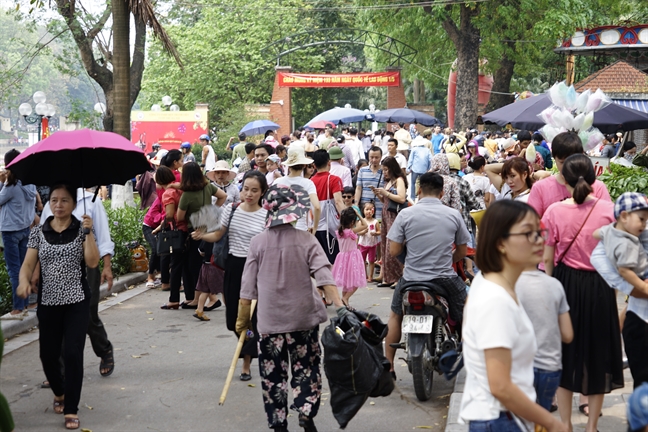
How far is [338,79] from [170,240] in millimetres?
30056

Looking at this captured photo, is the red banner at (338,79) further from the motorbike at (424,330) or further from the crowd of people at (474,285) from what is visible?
the motorbike at (424,330)

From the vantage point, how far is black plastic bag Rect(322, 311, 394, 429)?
5.30m

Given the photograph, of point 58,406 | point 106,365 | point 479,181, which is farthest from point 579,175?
point 479,181

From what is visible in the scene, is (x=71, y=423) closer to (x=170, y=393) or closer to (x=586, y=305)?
(x=170, y=393)

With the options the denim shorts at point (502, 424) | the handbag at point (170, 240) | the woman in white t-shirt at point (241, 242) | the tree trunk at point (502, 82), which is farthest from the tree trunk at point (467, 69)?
the denim shorts at point (502, 424)

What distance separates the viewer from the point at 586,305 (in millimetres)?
5418

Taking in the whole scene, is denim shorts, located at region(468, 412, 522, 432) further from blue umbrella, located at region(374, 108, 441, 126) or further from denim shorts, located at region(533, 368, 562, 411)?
blue umbrella, located at region(374, 108, 441, 126)

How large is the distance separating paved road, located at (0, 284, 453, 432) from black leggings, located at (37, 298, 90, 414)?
30 cm

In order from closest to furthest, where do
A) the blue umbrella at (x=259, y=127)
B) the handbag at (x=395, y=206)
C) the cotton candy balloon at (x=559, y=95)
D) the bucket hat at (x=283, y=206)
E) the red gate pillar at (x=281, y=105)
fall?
the bucket hat at (x=283, y=206) → the cotton candy balloon at (x=559, y=95) → the handbag at (x=395, y=206) → the blue umbrella at (x=259, y=127) → the red gate pillar at (x=281, y=105)

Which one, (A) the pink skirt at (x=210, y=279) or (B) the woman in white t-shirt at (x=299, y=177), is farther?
(A) the pink skirt at (x=210, y=279)

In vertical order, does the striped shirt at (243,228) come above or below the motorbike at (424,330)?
above

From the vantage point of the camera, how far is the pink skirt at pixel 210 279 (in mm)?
9621

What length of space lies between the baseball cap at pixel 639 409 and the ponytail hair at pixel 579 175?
3037 millimetres

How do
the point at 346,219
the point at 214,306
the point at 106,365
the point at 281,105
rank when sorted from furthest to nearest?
the point at 281,105, the point at 214,306, the point at 346,219, the point at 106,365
